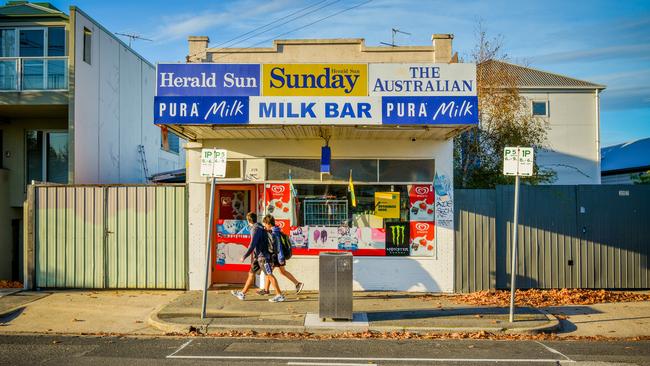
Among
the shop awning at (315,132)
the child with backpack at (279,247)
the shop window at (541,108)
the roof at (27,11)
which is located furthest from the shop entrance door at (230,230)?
the shop window at (541,108)

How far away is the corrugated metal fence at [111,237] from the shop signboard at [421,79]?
5049mm

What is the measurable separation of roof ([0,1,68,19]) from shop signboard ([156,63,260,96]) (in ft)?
25.7

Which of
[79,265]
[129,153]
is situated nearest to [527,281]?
[79,265]

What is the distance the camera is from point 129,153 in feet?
63.7

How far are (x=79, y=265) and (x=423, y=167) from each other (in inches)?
317

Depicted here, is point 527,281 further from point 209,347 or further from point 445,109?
point 209,347

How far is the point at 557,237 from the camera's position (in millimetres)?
12664

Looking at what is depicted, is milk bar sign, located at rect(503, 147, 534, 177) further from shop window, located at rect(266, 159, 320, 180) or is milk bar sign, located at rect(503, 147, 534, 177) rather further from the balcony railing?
the balcony railing

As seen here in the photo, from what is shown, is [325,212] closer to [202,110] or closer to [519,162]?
[202,110]

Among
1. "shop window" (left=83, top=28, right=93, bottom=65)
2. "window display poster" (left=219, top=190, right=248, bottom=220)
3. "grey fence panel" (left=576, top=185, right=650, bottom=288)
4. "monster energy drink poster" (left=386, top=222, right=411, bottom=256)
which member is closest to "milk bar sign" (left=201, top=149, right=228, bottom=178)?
"window display poster" (left=219, top=190, right=248, bottom=220)

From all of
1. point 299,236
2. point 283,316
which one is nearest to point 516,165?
point 283,316

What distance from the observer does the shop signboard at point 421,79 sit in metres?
11.0

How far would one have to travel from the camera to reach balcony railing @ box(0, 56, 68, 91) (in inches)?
619

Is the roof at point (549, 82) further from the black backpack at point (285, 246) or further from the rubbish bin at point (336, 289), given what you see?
the rubbish bin at point (336, 289)
